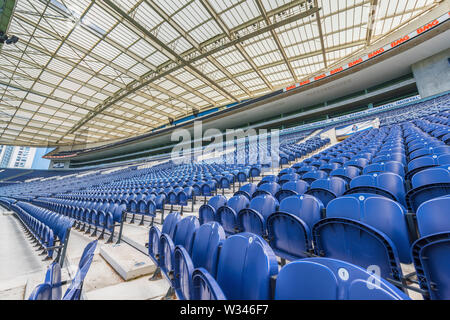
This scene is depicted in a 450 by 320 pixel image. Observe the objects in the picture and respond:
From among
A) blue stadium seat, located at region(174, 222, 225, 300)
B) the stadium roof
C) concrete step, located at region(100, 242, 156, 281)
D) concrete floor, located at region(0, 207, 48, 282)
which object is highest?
the stadium roof

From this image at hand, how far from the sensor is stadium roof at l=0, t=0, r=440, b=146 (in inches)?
393

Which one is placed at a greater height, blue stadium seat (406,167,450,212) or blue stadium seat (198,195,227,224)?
blue stadium seat (406,167,450,212)

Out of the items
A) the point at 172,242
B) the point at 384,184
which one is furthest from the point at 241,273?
the point at 384,184

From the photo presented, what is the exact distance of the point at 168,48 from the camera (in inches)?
462

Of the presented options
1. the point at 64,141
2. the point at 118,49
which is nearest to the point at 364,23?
the point at 118,49

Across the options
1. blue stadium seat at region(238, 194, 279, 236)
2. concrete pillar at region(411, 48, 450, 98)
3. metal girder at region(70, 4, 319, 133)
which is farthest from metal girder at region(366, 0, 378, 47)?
blue stadium seat at region(238, 194, 279, 236)

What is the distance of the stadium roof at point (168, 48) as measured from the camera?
9992 millimetres

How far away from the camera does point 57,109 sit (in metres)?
18.8

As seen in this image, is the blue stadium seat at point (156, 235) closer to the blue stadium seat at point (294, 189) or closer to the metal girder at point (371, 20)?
the blue stadium seat at point (294, 189)

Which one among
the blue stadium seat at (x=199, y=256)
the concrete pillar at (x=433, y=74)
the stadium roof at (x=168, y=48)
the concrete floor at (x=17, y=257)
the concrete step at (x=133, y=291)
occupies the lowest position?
the concrete floor at (x=17, y=257)

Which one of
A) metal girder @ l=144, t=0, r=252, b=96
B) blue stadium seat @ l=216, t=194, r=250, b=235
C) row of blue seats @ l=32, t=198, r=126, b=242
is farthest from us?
metal girder @ l=144, t=0, r=252, b=96

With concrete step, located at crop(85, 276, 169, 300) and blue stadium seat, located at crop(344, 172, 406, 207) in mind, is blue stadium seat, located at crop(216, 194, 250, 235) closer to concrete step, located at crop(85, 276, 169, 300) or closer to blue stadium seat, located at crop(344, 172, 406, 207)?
concrete step, located at crop(85, 276, 169, 300)

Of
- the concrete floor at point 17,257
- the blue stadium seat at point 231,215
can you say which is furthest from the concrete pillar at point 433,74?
the concrete floor at point 17,257
